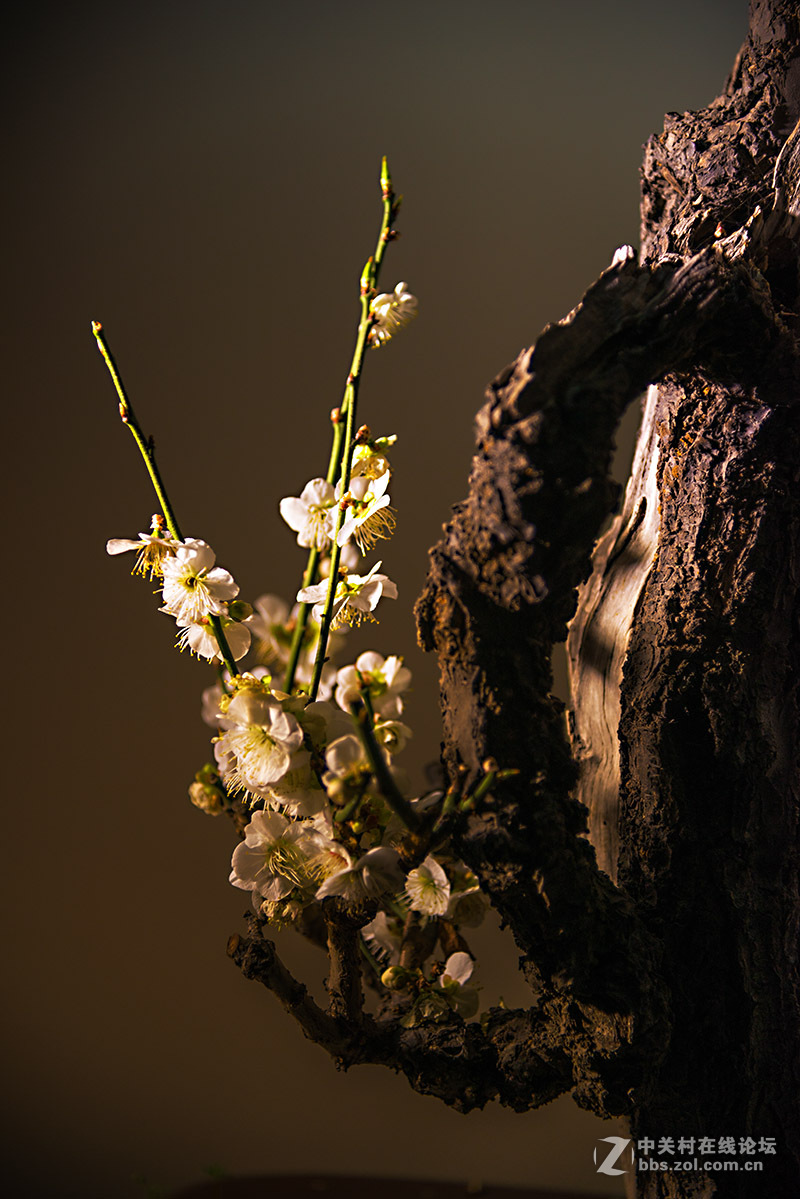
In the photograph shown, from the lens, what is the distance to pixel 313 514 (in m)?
0.55

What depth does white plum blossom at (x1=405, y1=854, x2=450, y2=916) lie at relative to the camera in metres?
0.53

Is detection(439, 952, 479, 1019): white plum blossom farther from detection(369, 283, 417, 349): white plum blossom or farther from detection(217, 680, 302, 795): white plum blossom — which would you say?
detection(369, 283, 417, 349): white plum blossom

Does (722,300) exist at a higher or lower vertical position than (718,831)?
higher

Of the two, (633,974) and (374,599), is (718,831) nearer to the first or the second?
(633,974)

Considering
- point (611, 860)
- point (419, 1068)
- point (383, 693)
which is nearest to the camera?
point (383, 693)

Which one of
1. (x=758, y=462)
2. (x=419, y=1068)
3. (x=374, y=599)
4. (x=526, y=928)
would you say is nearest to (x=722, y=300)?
(x=758, y=462)

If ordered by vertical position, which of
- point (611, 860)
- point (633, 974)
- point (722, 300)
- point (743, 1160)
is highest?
point (722, 300)

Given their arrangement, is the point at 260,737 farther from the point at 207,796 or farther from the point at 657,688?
the point at 657,688

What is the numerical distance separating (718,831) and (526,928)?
19cm

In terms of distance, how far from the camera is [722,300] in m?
0.56

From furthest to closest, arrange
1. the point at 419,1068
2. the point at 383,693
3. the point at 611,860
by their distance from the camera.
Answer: the point at 611,860, the point at 419,1068, the point at 383,693

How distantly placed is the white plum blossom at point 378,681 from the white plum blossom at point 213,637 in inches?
3.6

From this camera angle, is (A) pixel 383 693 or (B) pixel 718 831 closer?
(A) pixel 383 693

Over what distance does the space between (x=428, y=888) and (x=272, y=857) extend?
0.10 meters
